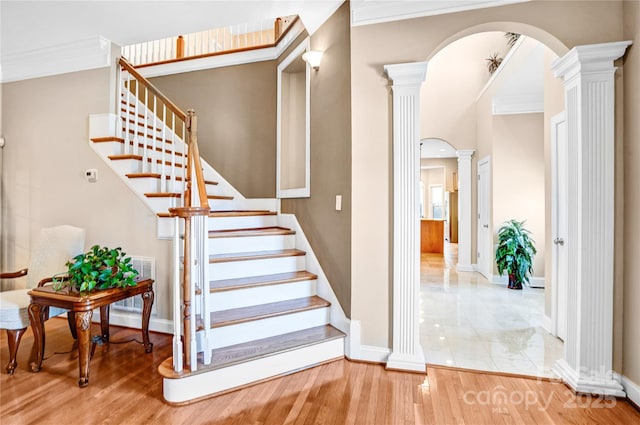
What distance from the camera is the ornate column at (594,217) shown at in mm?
2062

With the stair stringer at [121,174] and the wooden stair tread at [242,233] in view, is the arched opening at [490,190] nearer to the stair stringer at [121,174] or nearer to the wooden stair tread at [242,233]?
the wooden stair tread at [242,233]

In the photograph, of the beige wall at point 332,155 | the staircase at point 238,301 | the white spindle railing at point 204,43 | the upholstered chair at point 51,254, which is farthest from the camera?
the white spindle railing at point 204,43

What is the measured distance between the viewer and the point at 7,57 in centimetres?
345

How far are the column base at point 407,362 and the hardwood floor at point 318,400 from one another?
5cm

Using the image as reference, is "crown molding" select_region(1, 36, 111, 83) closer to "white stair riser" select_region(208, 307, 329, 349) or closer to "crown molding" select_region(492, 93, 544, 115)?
"white stair riser" select_region(208, 307, 329, 349)

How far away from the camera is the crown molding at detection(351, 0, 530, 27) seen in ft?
7.53

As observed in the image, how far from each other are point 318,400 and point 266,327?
684 mm

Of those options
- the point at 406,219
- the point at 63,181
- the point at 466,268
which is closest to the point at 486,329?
the point at 406,219

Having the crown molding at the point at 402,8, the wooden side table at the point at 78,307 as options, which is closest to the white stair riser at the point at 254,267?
the wooden side table at the point at 78,307

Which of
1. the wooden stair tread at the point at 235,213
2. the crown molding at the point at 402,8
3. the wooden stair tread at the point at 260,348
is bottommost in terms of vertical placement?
→ the wooden stair tread at the point at 260,348

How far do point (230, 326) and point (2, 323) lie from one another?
163 cm

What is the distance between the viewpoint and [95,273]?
2279mm

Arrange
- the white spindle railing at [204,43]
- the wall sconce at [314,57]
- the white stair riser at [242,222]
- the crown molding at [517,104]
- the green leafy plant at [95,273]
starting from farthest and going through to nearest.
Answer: the crown molding at [517,104] < the white spindle railing at [204,43] < the white stair riser at [242,222] < the wall sconce at [314,57] < the green leafy plant at [95,273]

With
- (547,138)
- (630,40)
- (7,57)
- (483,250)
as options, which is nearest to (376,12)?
(630,40)
